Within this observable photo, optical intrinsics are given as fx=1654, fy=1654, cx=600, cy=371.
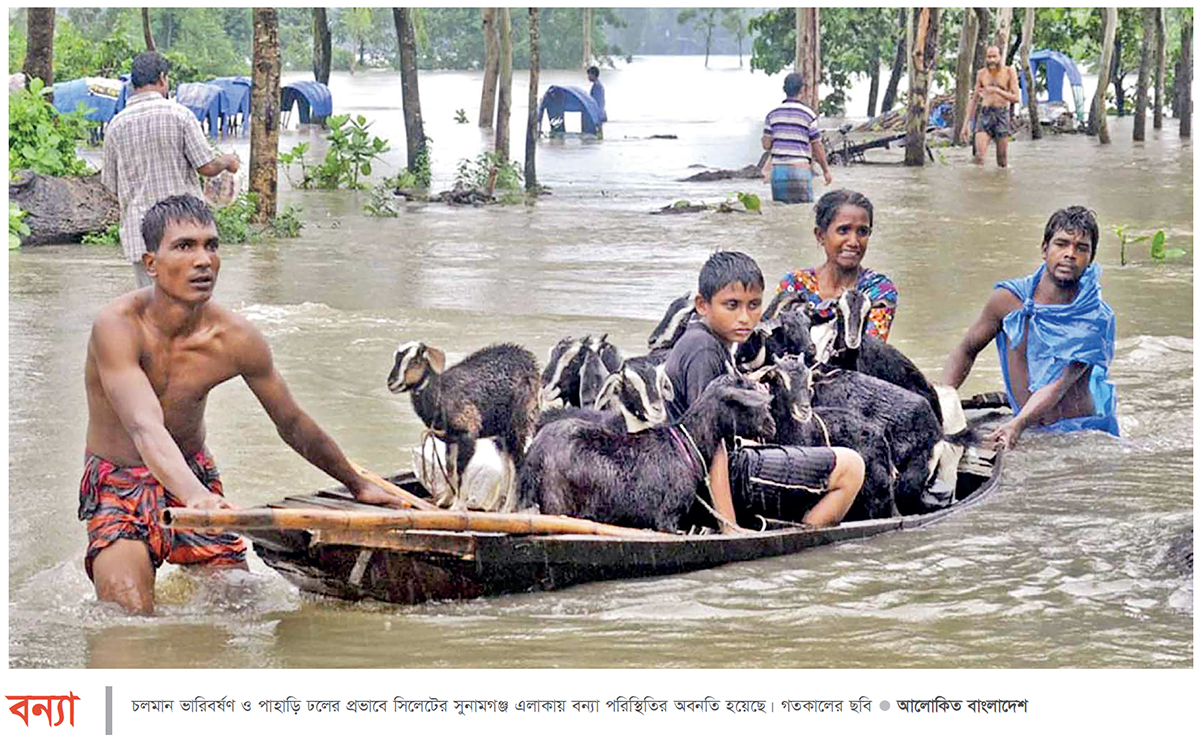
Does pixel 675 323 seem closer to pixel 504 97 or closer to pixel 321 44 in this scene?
pixel 504 97

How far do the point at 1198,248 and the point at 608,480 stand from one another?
76.2 inches

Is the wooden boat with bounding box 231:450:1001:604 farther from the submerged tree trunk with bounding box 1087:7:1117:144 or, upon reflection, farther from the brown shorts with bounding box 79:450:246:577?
the submerged tree trunk with bounding box 1087:7:1117:144

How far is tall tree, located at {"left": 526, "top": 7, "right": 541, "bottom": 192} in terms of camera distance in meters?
15.8

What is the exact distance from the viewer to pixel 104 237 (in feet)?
40.0

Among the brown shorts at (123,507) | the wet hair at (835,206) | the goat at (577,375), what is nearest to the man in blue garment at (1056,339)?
the wet hair at (835,206)

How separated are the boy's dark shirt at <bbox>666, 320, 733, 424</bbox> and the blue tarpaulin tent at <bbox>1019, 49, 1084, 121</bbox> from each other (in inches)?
1000

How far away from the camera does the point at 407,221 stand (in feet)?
47.4

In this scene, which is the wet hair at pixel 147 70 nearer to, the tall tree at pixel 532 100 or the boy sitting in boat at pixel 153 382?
the boy sitting in boat at pixel 153 382

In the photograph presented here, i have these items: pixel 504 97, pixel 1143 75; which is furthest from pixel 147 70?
pixel 1143 75

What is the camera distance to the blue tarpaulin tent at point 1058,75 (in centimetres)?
2995

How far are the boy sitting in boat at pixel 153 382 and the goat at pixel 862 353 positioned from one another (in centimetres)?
193

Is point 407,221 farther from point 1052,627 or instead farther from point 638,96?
point 638,96

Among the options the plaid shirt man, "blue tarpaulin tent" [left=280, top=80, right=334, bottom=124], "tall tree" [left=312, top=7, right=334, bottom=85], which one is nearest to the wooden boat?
the plaid shirt man

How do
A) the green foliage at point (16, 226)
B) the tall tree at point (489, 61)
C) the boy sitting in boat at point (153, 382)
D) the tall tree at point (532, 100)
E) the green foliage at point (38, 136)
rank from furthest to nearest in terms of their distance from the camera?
the tall tree at point (489, 61), the tall tree at point (532, 100), the green foliage at point (38, 136), the green foliage at point (16, 226), the boy sitting in boat at point (153, 382)
